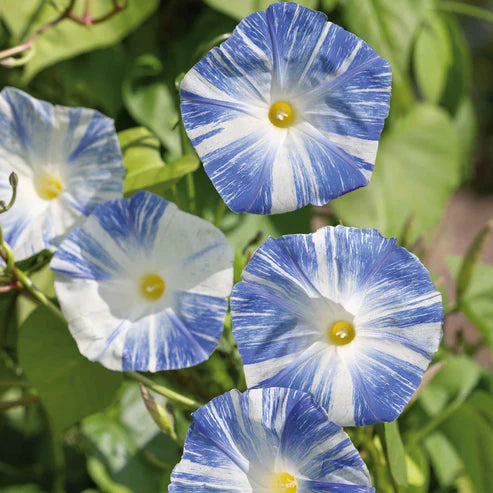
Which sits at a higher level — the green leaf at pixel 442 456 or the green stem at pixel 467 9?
the green stem at pixel 467 9

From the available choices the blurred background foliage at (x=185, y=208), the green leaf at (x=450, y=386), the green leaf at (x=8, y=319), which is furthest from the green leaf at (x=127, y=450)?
the green leaf at (x=450, y=386)

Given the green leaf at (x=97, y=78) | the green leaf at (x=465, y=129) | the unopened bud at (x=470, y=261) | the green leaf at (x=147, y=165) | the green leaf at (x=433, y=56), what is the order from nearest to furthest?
the green leaf at (x=147, y=165), the unopened bud at (x=470, y=261), the green leaf at (x=97, y=78), the green leaf at (x=433, y=56), the green leaf at (x=465, y=129)

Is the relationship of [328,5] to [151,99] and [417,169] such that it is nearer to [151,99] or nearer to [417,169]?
[151,99]

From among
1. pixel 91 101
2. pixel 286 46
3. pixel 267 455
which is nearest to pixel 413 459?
pixel 267 455

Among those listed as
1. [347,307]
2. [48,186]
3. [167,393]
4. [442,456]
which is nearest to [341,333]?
[347,307]

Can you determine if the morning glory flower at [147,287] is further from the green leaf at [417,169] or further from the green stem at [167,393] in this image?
the green leaf at [417,169]

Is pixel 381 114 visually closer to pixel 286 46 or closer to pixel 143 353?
pixel 286 46
